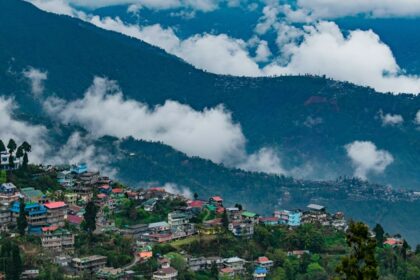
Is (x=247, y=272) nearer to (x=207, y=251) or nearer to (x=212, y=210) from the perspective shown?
(x=207, y=251)

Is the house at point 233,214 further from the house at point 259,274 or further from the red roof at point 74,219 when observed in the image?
the red roof at point 74,219

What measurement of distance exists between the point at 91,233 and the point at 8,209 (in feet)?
21.6

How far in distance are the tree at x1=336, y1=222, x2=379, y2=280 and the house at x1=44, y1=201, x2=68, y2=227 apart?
4289 cm

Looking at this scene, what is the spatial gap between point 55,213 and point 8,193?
14.3ft

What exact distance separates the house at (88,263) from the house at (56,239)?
3.22 meters

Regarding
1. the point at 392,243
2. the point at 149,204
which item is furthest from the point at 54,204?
the point at 392,243

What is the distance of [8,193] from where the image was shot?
221 ft

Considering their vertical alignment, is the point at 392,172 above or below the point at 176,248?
above

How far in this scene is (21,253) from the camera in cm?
5734

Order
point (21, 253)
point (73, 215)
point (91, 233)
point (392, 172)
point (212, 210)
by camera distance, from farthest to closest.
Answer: point (392, 172), point (212, 210), point (73, 215), point (91, 233), point (21, 253)

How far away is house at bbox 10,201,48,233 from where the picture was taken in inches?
2517

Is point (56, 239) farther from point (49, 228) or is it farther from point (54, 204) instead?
point (54, 204)

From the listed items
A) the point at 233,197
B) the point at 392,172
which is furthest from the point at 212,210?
the point at 392,172

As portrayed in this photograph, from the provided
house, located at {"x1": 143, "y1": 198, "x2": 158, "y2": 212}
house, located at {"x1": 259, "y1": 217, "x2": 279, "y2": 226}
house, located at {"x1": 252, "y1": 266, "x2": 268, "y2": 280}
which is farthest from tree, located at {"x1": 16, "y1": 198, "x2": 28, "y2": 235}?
house, located at {"x1": 259, "y1": 217, "x2": 279, "y2": 226}
